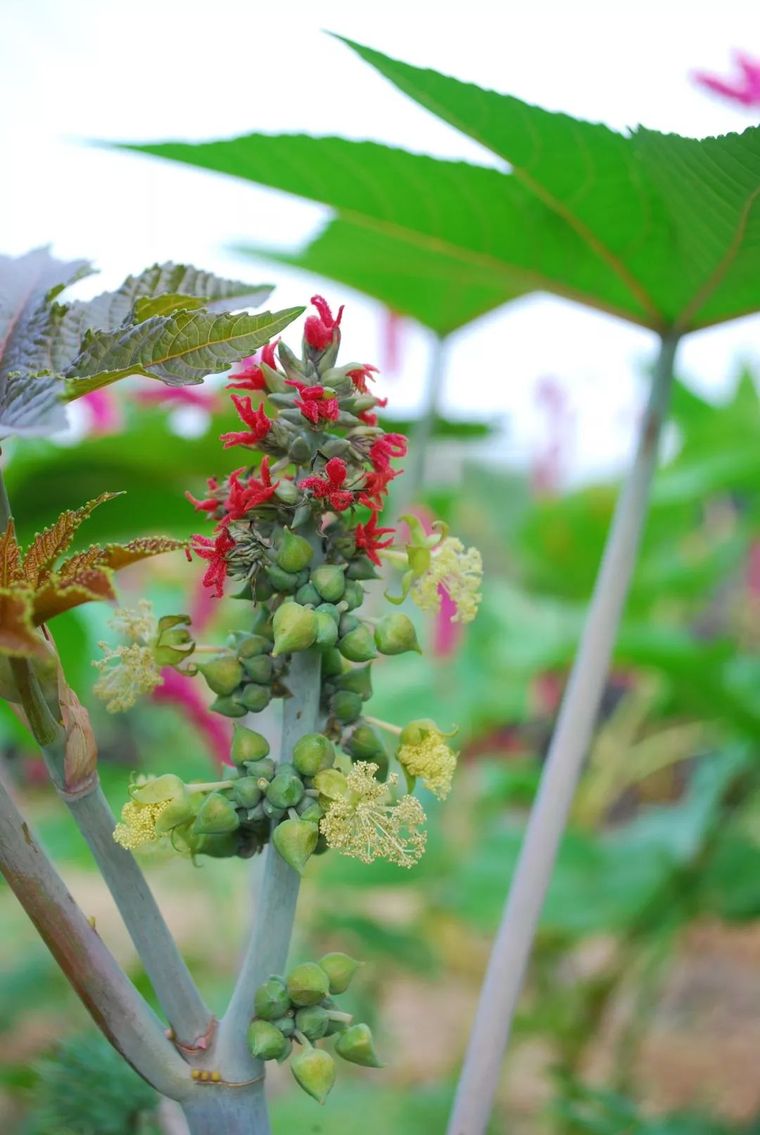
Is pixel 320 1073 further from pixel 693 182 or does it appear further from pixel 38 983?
pixel 38 983

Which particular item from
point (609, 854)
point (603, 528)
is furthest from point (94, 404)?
point (609, 854)

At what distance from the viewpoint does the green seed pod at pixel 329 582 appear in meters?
0.39

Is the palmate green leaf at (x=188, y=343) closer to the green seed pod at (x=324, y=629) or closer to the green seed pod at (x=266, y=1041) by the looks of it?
the green seed pod at (x=324, y=629)

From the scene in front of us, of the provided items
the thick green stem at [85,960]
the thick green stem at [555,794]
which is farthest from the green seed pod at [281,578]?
the thick green stem at [555,794]

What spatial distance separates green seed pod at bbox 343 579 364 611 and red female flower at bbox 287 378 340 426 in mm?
66

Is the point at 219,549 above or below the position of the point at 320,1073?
Answer: above

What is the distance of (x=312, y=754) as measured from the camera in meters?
0.39

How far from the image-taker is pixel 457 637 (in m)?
1.91

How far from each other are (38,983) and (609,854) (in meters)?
0.78

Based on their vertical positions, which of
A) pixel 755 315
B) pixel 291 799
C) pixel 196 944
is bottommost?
pixel 196 944

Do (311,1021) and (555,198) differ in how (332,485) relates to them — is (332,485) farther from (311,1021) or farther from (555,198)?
(555,198)

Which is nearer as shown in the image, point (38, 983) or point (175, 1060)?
point (175, 1060)

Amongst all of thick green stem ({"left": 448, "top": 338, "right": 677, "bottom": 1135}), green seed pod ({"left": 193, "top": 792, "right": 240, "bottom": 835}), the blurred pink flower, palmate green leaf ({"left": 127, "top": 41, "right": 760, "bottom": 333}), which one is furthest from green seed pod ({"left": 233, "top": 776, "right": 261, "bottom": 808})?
the blurred pink flower

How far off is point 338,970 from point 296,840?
0.07m
